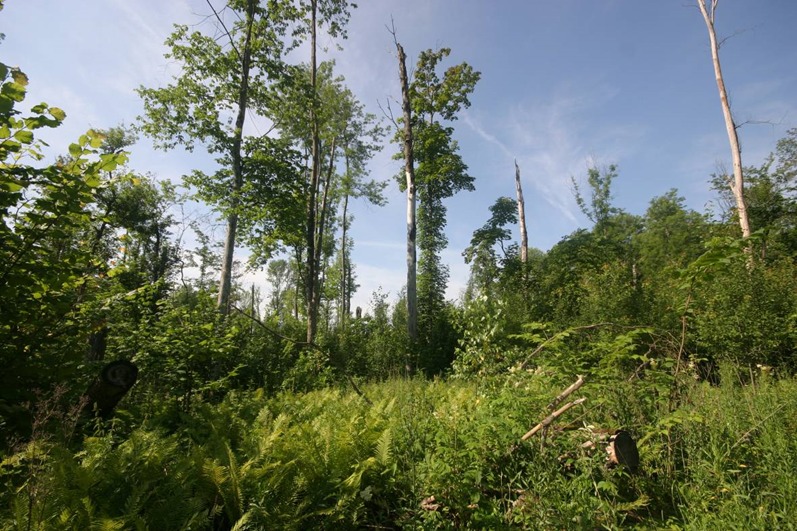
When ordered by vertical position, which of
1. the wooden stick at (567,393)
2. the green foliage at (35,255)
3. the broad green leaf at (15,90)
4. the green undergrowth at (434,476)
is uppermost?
the broad green leaf at (15,90)

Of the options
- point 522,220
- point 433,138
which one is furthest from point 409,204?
point 522,220

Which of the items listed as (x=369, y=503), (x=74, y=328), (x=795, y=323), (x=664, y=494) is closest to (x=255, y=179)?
(x=74, y=328)

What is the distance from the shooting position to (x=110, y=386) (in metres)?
3.32

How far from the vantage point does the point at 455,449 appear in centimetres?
265

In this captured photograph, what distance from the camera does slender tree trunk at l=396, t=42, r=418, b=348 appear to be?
12672mm

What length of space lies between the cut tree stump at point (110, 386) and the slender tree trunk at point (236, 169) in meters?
5.79

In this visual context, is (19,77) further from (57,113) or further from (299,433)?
(299,433)

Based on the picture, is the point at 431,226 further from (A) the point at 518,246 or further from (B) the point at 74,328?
(B) the point at 74,328

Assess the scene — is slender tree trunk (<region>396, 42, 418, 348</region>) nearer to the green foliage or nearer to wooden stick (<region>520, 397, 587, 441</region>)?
wooden stick (<region>520, 397, 587, 441</region>)

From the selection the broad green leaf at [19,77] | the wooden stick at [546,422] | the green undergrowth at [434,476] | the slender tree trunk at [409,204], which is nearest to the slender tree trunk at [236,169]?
the slender tree trunk at [409,204]

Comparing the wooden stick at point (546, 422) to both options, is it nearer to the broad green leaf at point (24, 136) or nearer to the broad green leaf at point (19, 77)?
the broad green leaf at point (24, 136)

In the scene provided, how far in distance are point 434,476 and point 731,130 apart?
16.2 metres

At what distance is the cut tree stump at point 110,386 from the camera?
3.30 m

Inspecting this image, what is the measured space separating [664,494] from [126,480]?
388cm
